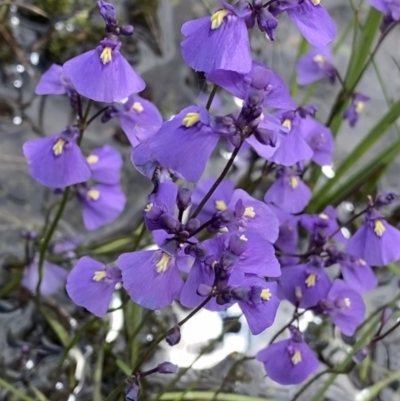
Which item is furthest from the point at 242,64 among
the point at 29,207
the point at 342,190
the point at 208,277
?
the point at 29,207

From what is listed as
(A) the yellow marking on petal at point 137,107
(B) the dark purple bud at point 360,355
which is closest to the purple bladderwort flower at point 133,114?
(A) the yellow marking on petal at point 137,107

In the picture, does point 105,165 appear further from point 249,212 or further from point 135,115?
point 249,212

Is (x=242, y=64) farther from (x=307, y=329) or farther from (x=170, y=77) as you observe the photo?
(x=170, y=77)

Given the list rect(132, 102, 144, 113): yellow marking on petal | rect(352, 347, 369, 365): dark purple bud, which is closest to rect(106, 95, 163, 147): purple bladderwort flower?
rect(132, 102, 144, 113): yellow marking on petal

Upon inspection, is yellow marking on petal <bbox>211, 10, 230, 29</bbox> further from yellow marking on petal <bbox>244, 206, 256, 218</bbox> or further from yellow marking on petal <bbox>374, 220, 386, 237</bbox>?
yellow marking on petal <bbox>374, 220, 386, 237</bbox>

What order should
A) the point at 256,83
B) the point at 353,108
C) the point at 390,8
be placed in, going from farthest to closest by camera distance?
the point at 353,108
the point at 390,8
the point at 256,83

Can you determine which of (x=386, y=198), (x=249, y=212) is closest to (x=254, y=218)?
(x=249, y=212)

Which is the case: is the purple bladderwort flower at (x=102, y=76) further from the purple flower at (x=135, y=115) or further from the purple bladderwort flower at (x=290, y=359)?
the purple bladderwort flower at (x=290, y=359)

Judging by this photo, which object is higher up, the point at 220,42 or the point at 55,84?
the point at 220,42
